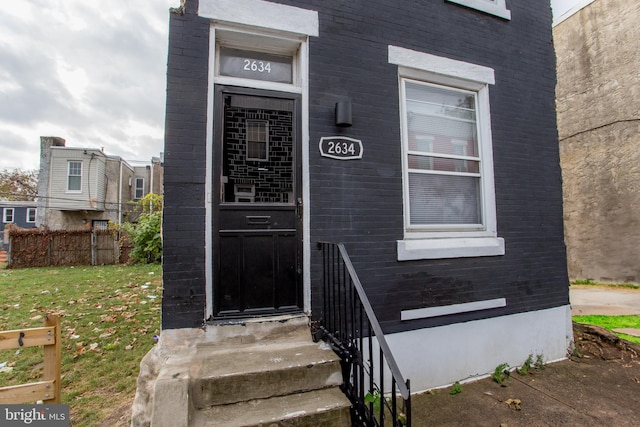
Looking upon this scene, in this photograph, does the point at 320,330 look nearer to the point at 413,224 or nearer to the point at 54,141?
the point at 413,224

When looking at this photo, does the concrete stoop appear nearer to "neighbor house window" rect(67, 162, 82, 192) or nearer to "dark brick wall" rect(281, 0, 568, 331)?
"dark brick wall" rect(281, 0, 568, 331)

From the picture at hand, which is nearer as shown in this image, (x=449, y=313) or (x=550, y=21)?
(x=449, y=313)

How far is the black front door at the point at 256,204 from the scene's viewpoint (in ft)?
9.69

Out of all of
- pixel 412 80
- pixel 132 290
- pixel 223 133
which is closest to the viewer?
pixel 223 133

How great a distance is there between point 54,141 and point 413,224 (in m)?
21.9

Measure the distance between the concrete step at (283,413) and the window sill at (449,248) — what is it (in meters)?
1.61

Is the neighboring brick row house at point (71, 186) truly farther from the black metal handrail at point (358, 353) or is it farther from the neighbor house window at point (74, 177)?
Answer: the black metal handrail at point (358, 353)

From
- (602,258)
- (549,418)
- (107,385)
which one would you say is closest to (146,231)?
(107,385)

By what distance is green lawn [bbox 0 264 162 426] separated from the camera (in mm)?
3105

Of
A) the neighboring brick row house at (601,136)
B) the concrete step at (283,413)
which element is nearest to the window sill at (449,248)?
the concrete step at (283,413)

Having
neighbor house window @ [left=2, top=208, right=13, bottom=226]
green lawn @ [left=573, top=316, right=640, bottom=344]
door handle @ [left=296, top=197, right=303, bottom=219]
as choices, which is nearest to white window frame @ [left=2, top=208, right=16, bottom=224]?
neighbor house window @ [left=2, top=208, right=13, bottom=226]

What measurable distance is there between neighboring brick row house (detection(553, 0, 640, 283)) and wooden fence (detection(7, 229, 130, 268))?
1696cm

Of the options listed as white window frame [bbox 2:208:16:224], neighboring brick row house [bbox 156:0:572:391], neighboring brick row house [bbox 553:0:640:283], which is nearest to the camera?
neighboring brick row house [bbox 156:0:572:391]

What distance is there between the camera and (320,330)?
2.91m
